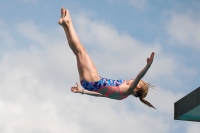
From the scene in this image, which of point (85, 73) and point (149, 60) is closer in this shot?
point (149, 60)

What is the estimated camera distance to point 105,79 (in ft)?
33.2

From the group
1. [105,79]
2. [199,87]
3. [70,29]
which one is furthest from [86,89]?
[199,87]

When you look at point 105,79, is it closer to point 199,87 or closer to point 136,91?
point 136,91

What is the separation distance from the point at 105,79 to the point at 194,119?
8.72 metres

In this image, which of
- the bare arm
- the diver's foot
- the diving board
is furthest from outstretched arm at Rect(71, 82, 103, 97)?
the diving board

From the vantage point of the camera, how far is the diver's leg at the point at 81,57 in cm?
984

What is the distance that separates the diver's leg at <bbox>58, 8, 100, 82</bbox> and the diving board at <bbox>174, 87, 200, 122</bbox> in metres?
7.14

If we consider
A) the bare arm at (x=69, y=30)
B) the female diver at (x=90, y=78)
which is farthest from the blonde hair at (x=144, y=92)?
the bare arm at (x=69, y=30)

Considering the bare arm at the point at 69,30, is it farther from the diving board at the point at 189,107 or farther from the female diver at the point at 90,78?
the diving board at the point at 189,107

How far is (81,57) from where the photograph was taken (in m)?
9.88

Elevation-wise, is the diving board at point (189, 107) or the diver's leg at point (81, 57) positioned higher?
the diving board at point (189, 107)

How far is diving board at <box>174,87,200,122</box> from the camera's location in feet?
54.0

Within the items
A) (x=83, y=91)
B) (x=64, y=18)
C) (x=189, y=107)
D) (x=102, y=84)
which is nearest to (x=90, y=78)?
(x=102, y=84)

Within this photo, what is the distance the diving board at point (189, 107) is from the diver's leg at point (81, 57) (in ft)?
23.4
